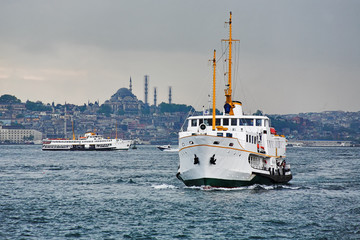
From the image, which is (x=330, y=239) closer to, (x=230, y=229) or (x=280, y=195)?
(x=230, y=229)

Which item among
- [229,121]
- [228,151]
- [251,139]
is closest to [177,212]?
[228,151]

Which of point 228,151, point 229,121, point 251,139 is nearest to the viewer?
point 228,151

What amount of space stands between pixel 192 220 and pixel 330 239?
818 cm

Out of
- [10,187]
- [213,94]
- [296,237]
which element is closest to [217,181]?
[213,94]

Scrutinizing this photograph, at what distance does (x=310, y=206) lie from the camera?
42438mm

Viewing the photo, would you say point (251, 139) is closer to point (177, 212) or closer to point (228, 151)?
point (228, 151)

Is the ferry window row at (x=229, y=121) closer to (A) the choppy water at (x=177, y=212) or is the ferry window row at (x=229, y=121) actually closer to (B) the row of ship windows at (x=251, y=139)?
(B) the row of ship windows at (x=251, y=139)

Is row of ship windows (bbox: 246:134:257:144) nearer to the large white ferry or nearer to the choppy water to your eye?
the large white ferry

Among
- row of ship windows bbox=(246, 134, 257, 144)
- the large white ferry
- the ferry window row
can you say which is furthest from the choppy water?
the ferry window row

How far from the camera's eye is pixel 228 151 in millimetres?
45406

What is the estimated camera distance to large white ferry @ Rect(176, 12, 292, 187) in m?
45.3

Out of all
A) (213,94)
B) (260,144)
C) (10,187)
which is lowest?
(10,187)

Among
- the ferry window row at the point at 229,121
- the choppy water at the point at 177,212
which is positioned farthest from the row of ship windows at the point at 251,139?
the choppy water at the point at 177,212

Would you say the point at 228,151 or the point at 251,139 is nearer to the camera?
the point at 228,151
